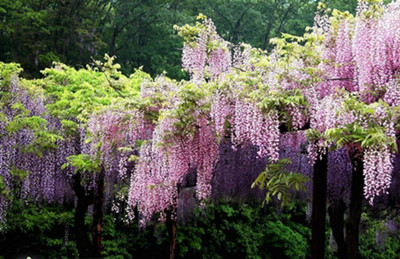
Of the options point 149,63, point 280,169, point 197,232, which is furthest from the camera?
point 149,63

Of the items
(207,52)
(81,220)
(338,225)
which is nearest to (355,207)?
(207,52)

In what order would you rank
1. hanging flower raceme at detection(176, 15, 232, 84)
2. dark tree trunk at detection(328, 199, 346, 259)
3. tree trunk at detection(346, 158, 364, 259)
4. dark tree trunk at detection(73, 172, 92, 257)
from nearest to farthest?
tree trunk at detection(346, 158, 364, 259), hanging flower raceme at detection(176, 15, 232, 84), dark tree trunk at detection(73, 172, 92, 257), dark tree trunk at detection(328, 199, 346, 259)

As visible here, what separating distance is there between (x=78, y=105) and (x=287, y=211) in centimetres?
1118

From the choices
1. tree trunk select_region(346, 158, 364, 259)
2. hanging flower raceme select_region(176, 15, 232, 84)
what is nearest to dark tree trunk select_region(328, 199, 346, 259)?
tree trunk select_region(346, 158, 364, 259)

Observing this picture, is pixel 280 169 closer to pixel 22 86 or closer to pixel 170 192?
pixel 170 192

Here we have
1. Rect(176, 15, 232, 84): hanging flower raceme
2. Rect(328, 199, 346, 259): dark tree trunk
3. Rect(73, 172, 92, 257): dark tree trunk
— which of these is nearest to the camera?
Rect(176, 15, 232, 84): hanging flower raceme

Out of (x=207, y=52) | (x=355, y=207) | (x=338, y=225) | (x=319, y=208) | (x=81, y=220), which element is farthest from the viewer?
(x=338, y=225)

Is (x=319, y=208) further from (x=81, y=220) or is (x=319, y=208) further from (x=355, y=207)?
(x=81, y=220)

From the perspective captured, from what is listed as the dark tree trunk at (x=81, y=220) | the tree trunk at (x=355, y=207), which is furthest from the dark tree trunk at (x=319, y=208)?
the dark tree trunk at (x=81, y=220)

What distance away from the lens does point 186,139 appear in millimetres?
7297

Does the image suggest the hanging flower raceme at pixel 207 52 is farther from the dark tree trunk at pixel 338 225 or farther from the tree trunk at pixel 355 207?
the dark tree trunk at pixel 338 225

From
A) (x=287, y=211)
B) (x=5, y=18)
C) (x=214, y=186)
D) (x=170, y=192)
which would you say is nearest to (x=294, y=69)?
(x=170, y=192)

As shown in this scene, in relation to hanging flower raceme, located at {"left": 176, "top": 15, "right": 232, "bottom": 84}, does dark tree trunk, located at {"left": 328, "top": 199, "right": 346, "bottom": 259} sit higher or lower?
lower

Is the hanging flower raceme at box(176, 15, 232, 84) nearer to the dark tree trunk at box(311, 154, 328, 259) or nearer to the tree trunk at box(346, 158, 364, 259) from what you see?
the dark tree trunk at box(311, 154, 328, 259)
